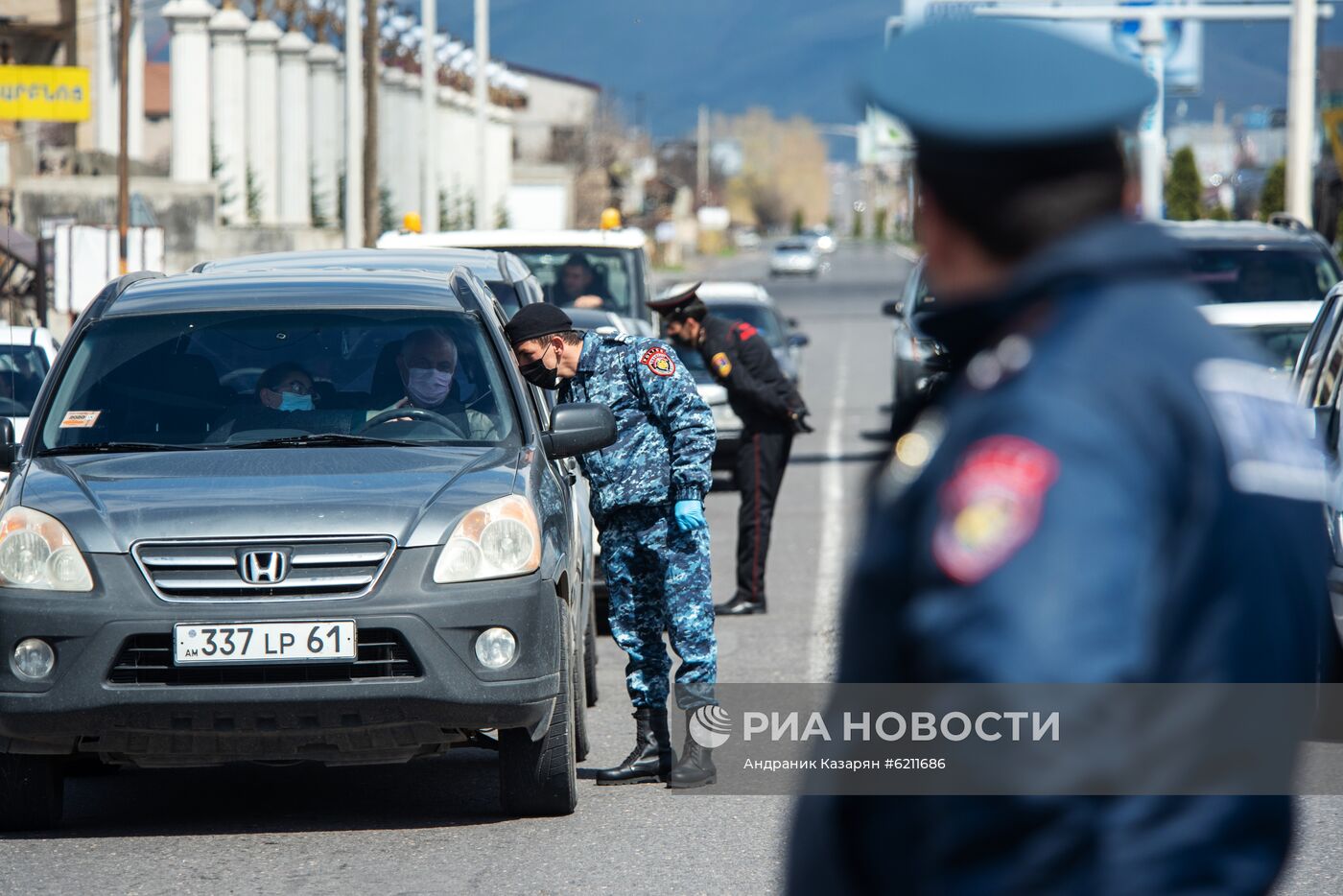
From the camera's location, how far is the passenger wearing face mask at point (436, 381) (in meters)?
7.11

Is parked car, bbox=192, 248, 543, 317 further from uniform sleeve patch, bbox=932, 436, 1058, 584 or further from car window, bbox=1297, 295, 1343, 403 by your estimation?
uniform sleeve patch, bbox=932, 436, 1058, 584

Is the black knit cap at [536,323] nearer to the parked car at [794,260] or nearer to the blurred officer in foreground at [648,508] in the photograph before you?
the blurred officer in foreground at [648,508]

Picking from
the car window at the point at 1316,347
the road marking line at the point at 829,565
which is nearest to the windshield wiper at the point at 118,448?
the road marking line at the point at 829,565

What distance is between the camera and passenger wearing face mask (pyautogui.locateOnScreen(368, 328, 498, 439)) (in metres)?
7.11

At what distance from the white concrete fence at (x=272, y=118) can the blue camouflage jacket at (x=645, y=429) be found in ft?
78.4

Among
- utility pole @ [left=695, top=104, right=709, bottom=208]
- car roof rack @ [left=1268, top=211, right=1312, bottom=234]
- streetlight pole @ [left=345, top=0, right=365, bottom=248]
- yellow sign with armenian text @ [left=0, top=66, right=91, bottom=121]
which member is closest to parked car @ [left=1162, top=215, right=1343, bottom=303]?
car roof rack @ [left=1268, top=211, right=1312, bottom=234]

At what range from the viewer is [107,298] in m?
7.51

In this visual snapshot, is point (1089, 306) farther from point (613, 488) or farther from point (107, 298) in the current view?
point (107, 298)

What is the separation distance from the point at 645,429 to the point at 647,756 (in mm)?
1190

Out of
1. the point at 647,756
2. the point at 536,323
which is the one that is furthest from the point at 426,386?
the point at 647,756

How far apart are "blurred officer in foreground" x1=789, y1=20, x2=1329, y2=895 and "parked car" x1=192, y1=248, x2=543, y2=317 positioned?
6243 millimetres

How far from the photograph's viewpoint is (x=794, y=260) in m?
86.9

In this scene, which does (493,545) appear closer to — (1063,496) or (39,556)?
(39,556)

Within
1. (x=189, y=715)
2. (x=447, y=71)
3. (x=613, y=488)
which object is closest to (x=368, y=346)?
(x=613, y=488)
